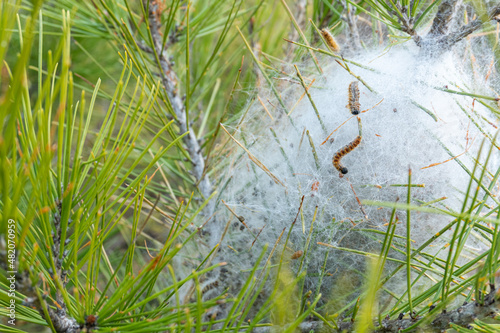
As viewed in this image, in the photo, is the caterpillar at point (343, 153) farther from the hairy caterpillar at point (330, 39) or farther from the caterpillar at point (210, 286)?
the caterpillar at point (210, 286)

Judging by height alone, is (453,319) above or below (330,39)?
below

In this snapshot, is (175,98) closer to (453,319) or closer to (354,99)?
(354,99)

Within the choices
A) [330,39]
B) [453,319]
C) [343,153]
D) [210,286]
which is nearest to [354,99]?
[343,153]

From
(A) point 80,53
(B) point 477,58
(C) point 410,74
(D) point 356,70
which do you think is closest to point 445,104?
(C) point 410,74

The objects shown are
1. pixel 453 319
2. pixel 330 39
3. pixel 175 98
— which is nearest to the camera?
pixel 453 319

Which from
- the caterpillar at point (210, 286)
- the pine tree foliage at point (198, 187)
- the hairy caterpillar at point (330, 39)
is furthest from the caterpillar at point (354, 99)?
the caterpillar at point (210, 286)

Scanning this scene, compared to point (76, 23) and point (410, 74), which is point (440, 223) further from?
point (76, 23)

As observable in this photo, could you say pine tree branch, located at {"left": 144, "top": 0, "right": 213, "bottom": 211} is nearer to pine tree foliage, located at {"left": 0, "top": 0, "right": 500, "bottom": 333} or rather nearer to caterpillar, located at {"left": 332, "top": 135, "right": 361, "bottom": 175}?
pine tree foliage, located at {"left": 0, "top": 0, "right": 500, "bottom": 333}

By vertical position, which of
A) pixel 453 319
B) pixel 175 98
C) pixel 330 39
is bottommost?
pixel 453 319

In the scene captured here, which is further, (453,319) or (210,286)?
(210,286)
